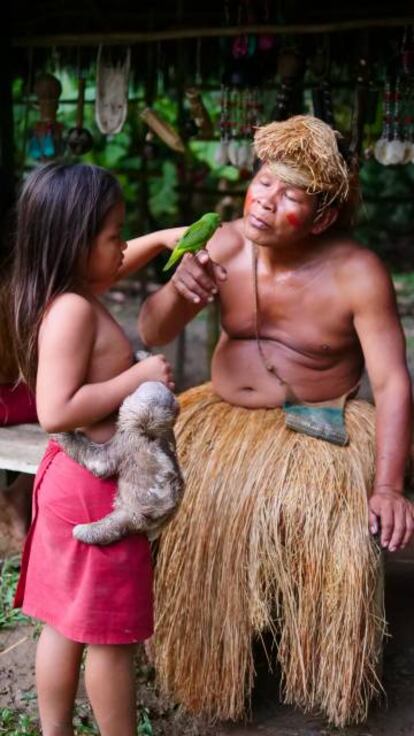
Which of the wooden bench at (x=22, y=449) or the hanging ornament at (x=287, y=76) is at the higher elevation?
the hanging ornament at (x=287, y=76)

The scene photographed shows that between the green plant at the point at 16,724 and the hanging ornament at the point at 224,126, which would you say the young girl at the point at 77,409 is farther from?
the hanging ornament at the point at 224,126

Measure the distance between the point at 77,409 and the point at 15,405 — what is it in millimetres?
1535

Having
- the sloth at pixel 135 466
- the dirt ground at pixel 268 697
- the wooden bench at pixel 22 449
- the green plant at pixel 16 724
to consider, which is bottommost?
the dirt ground at pixel 268 697

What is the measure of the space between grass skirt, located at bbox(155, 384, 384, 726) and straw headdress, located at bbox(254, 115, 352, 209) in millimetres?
759

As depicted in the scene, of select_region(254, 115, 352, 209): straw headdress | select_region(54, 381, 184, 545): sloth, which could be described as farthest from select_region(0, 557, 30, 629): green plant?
select_region(254, 115, 352, 209): straw headdress

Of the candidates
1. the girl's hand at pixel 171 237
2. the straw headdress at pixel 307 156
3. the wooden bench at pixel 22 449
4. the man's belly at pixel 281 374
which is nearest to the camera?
the straw headdress at pixel 307 156

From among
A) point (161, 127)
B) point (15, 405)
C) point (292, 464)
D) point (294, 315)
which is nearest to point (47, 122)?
point (161, 127)

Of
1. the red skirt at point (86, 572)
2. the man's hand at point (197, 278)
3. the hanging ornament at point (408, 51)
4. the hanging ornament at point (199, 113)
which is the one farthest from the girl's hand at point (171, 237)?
the hanging ornament at point (199, 113)

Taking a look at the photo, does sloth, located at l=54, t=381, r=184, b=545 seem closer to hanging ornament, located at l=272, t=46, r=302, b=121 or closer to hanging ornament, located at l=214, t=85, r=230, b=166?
hanging ornament, located at l=272, t=46, r=302, b=121

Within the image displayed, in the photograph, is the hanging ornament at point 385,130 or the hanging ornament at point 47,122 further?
the hanging ornament at point 47,122

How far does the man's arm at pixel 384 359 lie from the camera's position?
2.96 m

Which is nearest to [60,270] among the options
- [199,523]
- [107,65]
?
[199,523]

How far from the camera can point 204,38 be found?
532cm

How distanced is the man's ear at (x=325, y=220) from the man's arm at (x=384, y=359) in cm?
13
